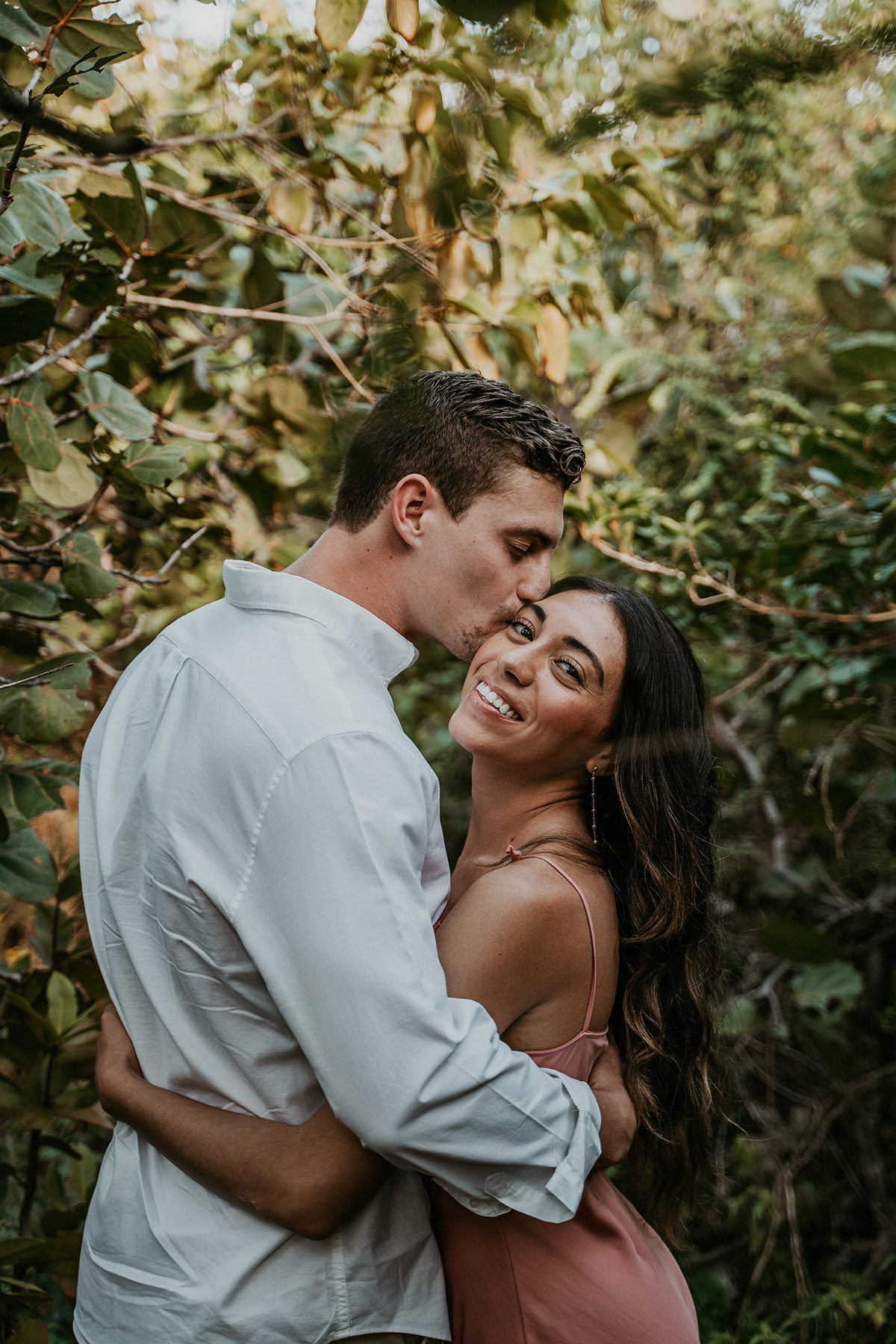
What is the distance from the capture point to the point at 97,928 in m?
1.40

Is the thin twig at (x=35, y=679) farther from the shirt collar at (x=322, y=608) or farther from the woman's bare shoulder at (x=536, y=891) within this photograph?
the woman's bare shoulder at (x=536, y=891)

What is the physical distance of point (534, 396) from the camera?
379cm

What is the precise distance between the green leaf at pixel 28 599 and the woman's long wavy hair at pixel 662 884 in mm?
982

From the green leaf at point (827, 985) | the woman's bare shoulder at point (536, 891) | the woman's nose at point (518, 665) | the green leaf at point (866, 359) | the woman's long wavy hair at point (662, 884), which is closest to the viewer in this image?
the woman's bare shoulder at point (536, 891)

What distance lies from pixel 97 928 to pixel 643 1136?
1211mm

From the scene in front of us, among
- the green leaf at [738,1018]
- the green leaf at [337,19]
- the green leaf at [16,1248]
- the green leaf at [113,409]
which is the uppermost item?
the green leaf at [337,19]

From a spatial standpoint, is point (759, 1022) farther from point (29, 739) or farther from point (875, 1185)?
point (29, 739)

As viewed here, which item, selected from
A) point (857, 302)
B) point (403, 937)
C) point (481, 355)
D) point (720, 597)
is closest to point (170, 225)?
point (481, 355)

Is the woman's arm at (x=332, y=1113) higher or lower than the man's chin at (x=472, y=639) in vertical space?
lower

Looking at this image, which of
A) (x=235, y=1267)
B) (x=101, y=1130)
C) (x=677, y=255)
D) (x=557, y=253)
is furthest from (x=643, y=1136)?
(x=677, y=255)

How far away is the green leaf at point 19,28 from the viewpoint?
4.11 ft

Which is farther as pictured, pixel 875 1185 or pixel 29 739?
pixel 875 1185

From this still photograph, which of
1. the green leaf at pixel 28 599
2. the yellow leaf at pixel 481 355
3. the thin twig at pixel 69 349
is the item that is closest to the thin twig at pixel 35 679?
the green leaf at pixel 28 599

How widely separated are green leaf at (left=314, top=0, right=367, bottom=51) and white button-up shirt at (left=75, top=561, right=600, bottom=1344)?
2.71 ft
